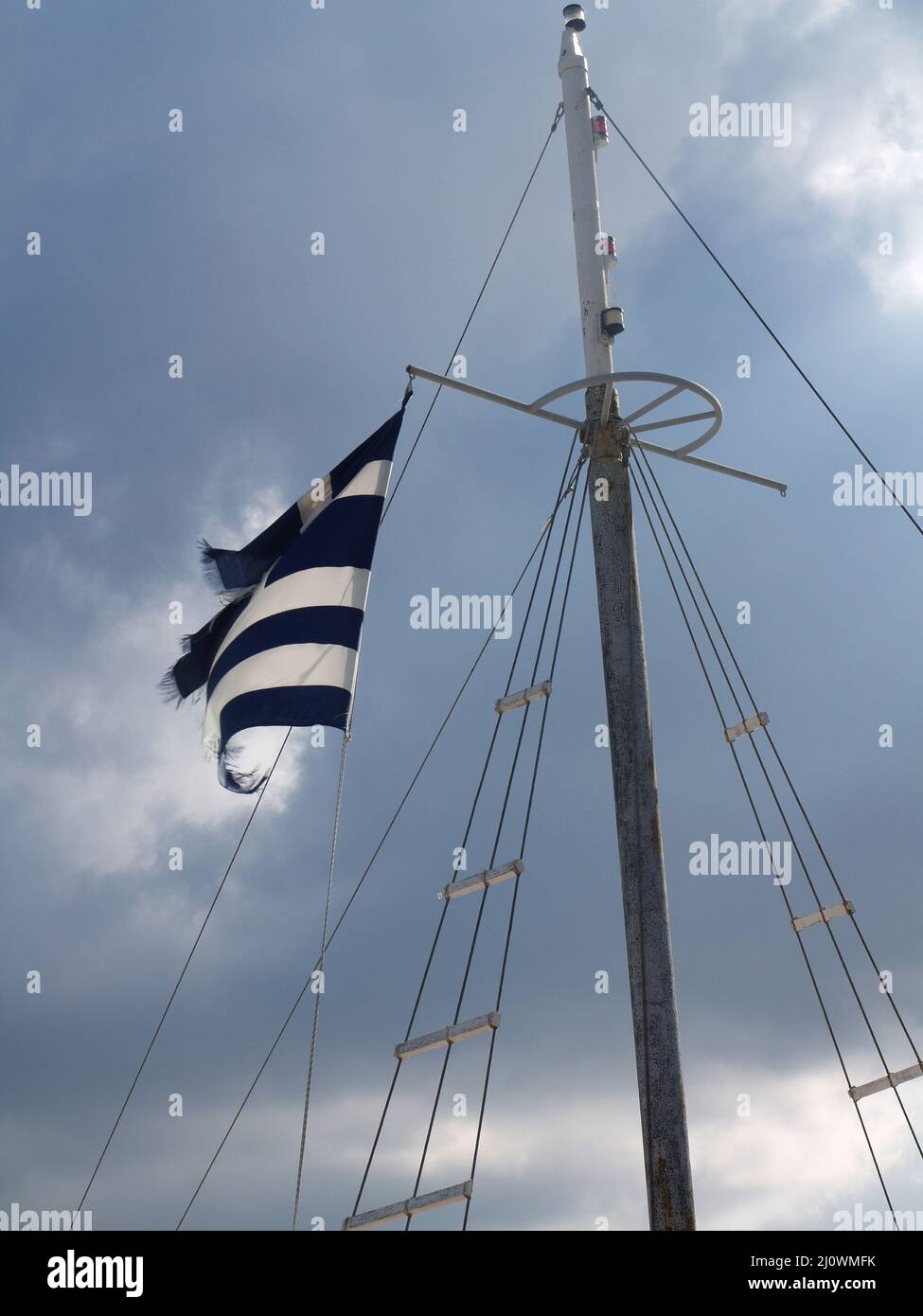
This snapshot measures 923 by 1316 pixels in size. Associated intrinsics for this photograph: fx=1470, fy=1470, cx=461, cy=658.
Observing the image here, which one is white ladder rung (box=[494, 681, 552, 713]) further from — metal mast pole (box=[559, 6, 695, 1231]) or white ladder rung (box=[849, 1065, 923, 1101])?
white ladder rung (box=[849, 1065, 923, 1101])

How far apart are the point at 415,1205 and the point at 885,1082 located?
6.35 m

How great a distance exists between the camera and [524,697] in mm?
18281

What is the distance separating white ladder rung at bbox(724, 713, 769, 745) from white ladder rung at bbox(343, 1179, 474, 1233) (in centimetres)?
690

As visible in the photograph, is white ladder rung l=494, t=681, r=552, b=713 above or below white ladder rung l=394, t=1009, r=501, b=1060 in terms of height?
above

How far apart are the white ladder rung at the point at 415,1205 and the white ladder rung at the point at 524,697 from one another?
5944 mm

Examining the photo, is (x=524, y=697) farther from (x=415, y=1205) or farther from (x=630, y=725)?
(x=415, y=1205)

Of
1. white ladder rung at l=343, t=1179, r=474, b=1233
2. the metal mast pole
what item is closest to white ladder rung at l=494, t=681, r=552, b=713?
the metal mast pole

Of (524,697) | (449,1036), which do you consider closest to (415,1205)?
(449,1036)

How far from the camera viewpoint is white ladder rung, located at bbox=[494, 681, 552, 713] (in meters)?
18.1

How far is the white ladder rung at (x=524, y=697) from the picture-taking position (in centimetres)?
1809
